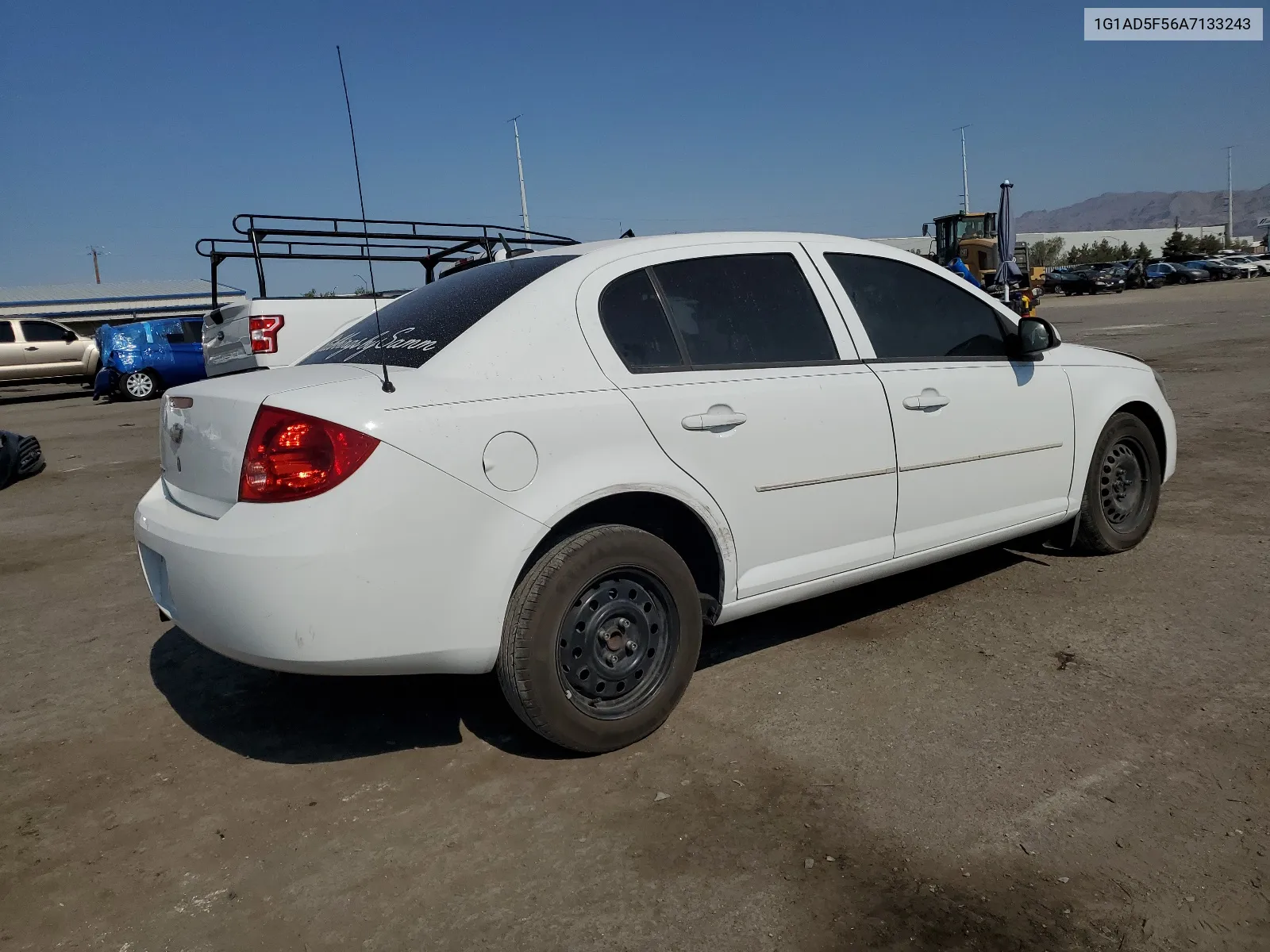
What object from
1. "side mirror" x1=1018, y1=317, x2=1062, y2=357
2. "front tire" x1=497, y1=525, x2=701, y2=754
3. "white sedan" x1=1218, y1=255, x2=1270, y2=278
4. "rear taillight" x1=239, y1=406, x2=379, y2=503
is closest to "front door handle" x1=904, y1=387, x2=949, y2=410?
"side mirror" x1=1018, y1=317, x2=1062, y2=357

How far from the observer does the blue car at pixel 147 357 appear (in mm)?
18797

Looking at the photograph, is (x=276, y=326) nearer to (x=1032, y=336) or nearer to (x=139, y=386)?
(x=1032, y=336)

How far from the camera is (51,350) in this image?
21.3 metres

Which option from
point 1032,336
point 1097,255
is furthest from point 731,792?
point 1097,255

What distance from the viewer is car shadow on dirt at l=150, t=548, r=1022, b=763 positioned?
3.21 m

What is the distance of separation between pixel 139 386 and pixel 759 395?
63.0ft

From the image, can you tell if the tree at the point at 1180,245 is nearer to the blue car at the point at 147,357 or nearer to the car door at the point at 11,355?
the blue car at the point at 147,357

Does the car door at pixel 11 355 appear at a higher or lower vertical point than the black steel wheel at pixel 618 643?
higher

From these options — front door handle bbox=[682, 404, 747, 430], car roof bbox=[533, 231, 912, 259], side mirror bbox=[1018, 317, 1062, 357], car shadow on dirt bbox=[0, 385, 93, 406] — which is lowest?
car shadow on dirt bbox=[0, 385, 93, 406]

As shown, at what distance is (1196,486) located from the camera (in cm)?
621

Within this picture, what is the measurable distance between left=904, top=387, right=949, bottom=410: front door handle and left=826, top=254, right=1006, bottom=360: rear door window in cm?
17

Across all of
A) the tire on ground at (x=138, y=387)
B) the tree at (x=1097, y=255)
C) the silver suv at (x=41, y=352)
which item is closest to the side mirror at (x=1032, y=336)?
the tire on ground at (x=138, y=387)

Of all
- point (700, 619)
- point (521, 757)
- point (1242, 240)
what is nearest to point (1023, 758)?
point (700, 619)

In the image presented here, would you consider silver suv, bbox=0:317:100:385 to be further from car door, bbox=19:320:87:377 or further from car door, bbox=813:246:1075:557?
car door, bbox=813:246:1075:557
